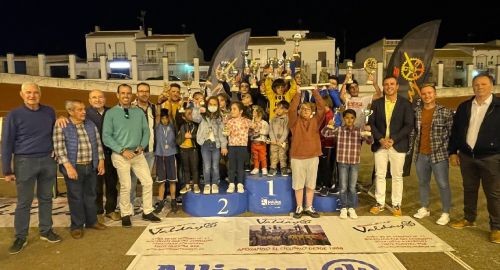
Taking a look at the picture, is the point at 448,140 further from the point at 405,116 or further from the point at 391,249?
the point at 391,249

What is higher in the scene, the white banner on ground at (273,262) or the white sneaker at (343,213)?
the white sneaker at (343,213)

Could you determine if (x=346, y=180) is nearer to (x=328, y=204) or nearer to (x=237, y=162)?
(x=328, y=204)

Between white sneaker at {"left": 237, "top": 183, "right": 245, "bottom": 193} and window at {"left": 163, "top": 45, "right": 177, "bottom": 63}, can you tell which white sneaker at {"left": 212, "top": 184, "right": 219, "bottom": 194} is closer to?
white sneaker at {"left": 237, "top": 183, "right": 245, "bottom": 193}

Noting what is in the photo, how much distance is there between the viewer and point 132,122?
562 cm

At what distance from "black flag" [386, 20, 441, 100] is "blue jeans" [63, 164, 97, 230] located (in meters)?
5.57

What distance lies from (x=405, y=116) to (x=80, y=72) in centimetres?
2612

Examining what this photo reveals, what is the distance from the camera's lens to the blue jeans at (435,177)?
18.9 ft

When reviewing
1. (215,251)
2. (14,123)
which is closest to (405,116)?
(215,251)

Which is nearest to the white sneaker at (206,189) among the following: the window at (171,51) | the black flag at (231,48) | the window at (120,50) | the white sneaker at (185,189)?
the white sneaker at (185,189)

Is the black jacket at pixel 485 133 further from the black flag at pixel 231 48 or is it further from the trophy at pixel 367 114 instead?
the black flag at pixel 231 48

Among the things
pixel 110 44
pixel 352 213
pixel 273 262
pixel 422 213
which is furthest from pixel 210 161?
pixel 110 44

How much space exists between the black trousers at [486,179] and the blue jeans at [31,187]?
5.01 meters

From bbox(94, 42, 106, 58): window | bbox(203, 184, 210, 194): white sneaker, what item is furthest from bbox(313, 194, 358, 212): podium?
bbox(94, 42, 106, 58): window

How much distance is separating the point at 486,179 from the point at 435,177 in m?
0.73
